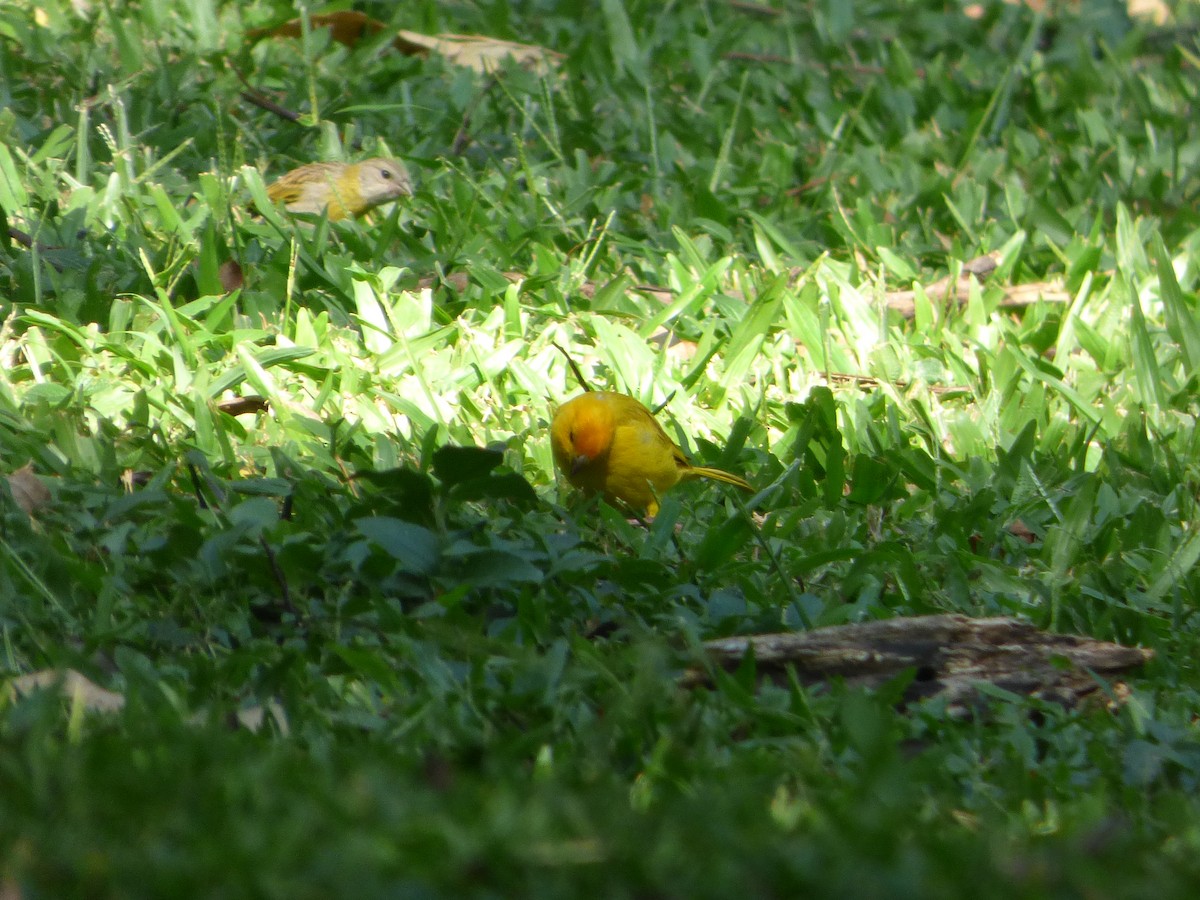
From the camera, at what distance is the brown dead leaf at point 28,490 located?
10.8 feet

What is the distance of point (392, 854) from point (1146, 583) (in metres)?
2.41

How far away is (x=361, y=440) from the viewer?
399 cm

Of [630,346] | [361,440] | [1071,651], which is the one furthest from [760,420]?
[1071,651]

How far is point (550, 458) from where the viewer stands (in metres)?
4.16

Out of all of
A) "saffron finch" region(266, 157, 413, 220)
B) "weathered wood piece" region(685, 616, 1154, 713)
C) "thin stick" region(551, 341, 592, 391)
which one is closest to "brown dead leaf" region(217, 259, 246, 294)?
"saffron finch" region(266, 157, 413, 220)

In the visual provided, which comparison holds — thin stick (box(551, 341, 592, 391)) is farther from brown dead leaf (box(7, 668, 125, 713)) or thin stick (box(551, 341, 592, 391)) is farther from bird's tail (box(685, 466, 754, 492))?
brown dead leaf (box(7, 668, 125, 713))

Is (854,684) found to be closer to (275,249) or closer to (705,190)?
(275,249)

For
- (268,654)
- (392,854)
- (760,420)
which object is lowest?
(760,420)

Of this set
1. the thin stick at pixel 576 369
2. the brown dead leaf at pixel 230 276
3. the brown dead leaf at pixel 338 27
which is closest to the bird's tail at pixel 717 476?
the thin stick at pixel 576 369

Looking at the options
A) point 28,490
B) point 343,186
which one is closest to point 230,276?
point 343,186

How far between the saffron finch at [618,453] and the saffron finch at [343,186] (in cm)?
148

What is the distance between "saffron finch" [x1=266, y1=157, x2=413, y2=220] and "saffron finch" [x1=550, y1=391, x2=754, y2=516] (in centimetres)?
148

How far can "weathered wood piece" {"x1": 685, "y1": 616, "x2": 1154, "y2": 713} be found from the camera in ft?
10.0

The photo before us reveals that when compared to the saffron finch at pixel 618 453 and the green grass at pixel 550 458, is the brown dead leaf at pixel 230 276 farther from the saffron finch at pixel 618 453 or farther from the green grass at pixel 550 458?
the saffron finch at pixel 618 453
